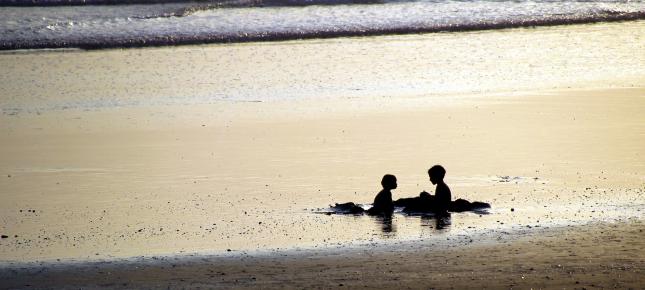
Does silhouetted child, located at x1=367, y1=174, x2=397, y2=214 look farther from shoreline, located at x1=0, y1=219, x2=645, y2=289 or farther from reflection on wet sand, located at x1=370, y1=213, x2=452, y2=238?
shoreline, located at x1=0, y1=219, x2=645, y2=289

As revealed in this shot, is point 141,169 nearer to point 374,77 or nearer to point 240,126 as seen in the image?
point 240,126

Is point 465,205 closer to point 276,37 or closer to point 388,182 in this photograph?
point 388,182

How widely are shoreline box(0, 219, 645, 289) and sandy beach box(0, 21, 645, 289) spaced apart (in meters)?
0.02

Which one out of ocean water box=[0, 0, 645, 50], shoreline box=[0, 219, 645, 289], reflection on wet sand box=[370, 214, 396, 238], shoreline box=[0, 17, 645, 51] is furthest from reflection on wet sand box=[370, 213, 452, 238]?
ocean water box=[0, 0, 645, 50]

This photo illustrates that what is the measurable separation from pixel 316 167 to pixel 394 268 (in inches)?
140

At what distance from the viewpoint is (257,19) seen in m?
24.9

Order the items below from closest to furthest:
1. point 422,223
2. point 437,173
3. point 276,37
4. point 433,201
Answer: point 422,223, point 433,201, point 437,173, point 276,37

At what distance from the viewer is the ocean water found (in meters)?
22.3

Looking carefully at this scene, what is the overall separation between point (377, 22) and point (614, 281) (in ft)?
57.5

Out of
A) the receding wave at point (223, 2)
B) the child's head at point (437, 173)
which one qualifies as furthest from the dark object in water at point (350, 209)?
the receding wave at point (223, 2)

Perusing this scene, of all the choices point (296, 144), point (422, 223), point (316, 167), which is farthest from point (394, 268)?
point (296, 144)

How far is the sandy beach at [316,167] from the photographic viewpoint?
24.6 feet

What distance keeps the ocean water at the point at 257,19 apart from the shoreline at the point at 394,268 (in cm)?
1416

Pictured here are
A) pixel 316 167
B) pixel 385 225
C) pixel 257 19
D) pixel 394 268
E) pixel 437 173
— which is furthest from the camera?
pixel 257 19
